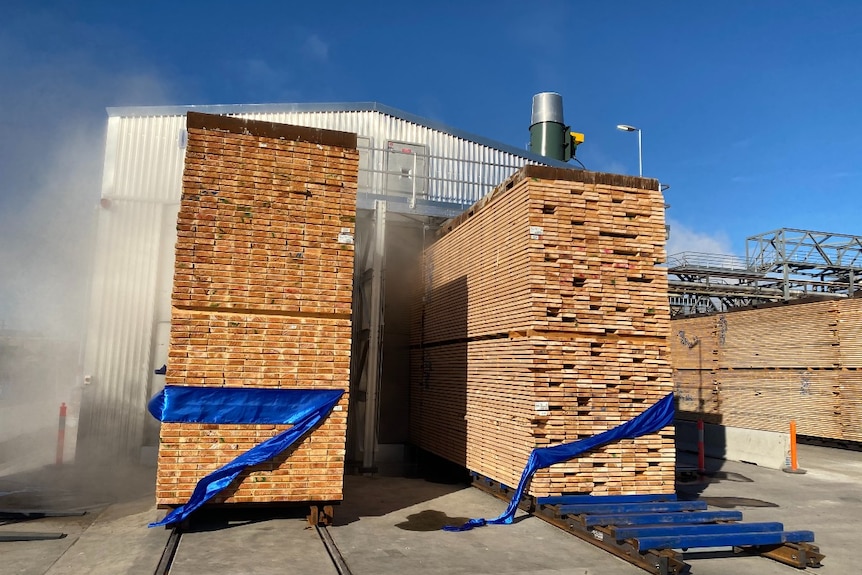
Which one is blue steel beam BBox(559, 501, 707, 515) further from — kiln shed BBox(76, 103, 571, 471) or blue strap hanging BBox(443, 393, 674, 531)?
kiln shed BBox(76, 103, 571, 471)

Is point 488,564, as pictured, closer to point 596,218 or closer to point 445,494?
point 445,494

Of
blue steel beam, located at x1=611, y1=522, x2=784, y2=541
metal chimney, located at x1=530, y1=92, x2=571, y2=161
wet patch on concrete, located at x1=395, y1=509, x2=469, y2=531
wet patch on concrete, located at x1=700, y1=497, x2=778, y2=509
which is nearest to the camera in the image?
blue steel beam, located at x1=611, y1=522, x2=784, y2=541

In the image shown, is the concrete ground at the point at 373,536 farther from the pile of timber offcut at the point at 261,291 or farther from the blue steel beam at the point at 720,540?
the pile of timber offcut at the point at 261,291

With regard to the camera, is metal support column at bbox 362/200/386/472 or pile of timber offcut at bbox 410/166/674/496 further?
metal support column at bbox 362/200/386/472

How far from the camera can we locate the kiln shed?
12.5 meters

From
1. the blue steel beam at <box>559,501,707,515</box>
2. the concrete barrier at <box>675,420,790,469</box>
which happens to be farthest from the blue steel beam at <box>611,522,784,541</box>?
the concrete barrier at <box>675,420,790,469</box>

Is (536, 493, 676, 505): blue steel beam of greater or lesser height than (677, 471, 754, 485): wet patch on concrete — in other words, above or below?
above

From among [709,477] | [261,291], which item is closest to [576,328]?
[261,291]

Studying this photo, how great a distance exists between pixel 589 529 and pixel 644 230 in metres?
4.14

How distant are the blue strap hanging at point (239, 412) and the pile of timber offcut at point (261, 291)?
0.09 meters

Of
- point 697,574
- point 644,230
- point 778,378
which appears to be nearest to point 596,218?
point 644,230

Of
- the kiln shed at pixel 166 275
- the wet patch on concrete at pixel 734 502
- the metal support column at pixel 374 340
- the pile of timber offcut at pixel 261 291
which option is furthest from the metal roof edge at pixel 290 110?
the wet patch on concrete at pixel 734 502

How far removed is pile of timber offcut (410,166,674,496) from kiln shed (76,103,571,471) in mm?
3781

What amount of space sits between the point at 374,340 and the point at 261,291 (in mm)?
4821
